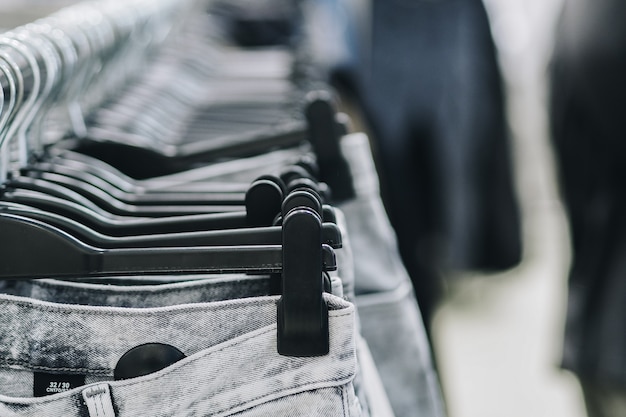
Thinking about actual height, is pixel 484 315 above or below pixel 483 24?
below

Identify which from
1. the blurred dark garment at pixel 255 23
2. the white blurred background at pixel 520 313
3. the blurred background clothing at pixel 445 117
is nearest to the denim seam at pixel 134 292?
the white blurred background at pixel 520 313

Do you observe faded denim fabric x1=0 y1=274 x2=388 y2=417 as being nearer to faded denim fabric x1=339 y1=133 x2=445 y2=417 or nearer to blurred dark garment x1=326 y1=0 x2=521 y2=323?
faded denim fabric x1=339 y1=133 x2=445 y2=417

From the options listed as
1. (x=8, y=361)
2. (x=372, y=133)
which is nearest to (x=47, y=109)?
(x=8, y=361)

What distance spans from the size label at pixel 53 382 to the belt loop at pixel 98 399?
3cm

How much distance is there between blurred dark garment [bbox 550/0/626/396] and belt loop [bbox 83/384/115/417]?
1018 mm

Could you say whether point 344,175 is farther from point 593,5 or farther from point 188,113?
point 593,5

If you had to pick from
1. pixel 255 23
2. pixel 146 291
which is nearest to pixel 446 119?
pixel 255 23

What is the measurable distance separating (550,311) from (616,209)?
109 centimetres

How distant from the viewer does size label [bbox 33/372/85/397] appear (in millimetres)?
486

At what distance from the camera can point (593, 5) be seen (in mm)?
1216

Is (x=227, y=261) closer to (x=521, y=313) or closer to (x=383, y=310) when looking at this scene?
(x=383, y=310)

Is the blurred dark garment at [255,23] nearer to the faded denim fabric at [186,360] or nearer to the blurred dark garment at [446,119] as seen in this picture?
the blurred dark garment at [446,119]

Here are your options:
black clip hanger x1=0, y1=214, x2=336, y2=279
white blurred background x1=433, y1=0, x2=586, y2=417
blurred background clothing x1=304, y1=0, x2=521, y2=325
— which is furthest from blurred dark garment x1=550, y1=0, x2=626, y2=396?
black clip hanger x1=0, y1=214, x2=336, y2=279

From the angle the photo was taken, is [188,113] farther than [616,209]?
No
